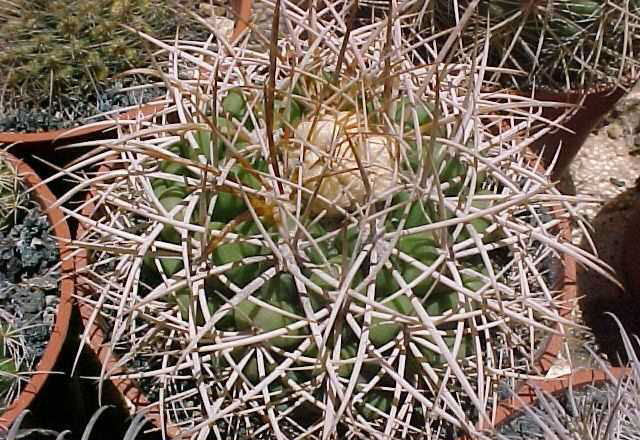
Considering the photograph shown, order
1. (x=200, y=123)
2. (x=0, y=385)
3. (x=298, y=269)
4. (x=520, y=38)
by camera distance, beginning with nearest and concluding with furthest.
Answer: (x=298, y=269) → (x=200, y=123) → (x=0, y=385) → (x=520, y=38)

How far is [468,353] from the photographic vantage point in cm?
81

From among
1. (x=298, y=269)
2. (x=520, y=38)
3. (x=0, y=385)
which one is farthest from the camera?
(x=520, y=38)

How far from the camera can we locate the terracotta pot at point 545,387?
0.86 metres

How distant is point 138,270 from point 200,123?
15 centimetres

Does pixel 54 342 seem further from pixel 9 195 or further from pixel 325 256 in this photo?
pixel 325 256

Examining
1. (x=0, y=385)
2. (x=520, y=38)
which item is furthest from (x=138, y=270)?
(x=520, y=38)

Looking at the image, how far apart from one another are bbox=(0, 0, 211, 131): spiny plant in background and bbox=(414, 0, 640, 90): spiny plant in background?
44 centimetres

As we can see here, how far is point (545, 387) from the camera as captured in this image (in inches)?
35.6

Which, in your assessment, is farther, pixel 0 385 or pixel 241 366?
pixel 0 385

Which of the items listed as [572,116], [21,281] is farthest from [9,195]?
[572,116]

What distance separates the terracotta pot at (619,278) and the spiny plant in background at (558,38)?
1.09 feet

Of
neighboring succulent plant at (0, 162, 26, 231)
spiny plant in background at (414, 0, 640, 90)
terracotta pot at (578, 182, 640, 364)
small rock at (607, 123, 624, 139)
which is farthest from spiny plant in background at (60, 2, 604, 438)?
small rock at (607, 123, 624, 139)

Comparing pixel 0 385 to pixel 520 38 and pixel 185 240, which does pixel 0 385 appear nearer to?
pixel 185 240

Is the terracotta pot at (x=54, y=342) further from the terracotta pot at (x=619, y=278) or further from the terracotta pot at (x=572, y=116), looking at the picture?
the terracotta pot at (x=619, y=278)
